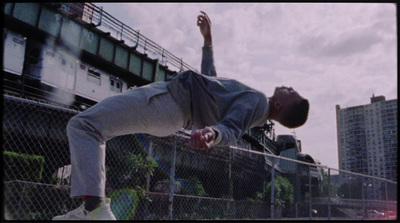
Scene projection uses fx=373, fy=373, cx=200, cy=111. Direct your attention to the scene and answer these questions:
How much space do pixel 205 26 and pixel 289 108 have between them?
0.81m

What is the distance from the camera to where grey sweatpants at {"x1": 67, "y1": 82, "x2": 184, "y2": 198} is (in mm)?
1620

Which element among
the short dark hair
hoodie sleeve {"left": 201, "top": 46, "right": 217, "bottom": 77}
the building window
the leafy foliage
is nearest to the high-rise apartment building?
the leafy foliage

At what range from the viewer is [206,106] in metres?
1.92

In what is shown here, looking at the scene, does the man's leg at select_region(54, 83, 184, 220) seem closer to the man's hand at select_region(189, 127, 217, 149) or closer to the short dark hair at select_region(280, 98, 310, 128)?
the man's hand at select_region(189, 127, 217, 149)

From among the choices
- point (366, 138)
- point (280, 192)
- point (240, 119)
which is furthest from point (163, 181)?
point (366, 138)

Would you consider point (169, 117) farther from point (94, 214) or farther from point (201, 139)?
point (94, 214)

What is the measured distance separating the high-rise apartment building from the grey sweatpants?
79.3 ft

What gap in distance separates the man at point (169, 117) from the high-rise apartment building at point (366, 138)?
2372 cm

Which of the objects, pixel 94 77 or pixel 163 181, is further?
pixel 94 77

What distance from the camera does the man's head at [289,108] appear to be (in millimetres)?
2035

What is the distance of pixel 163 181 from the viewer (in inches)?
233

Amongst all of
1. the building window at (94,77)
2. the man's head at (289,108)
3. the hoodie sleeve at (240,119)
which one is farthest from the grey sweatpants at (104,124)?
the building window at (94,77)

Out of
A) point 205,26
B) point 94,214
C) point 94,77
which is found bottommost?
point 94,214

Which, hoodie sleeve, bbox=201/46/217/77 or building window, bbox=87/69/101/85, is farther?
building window, bbox=87/69/101/85
